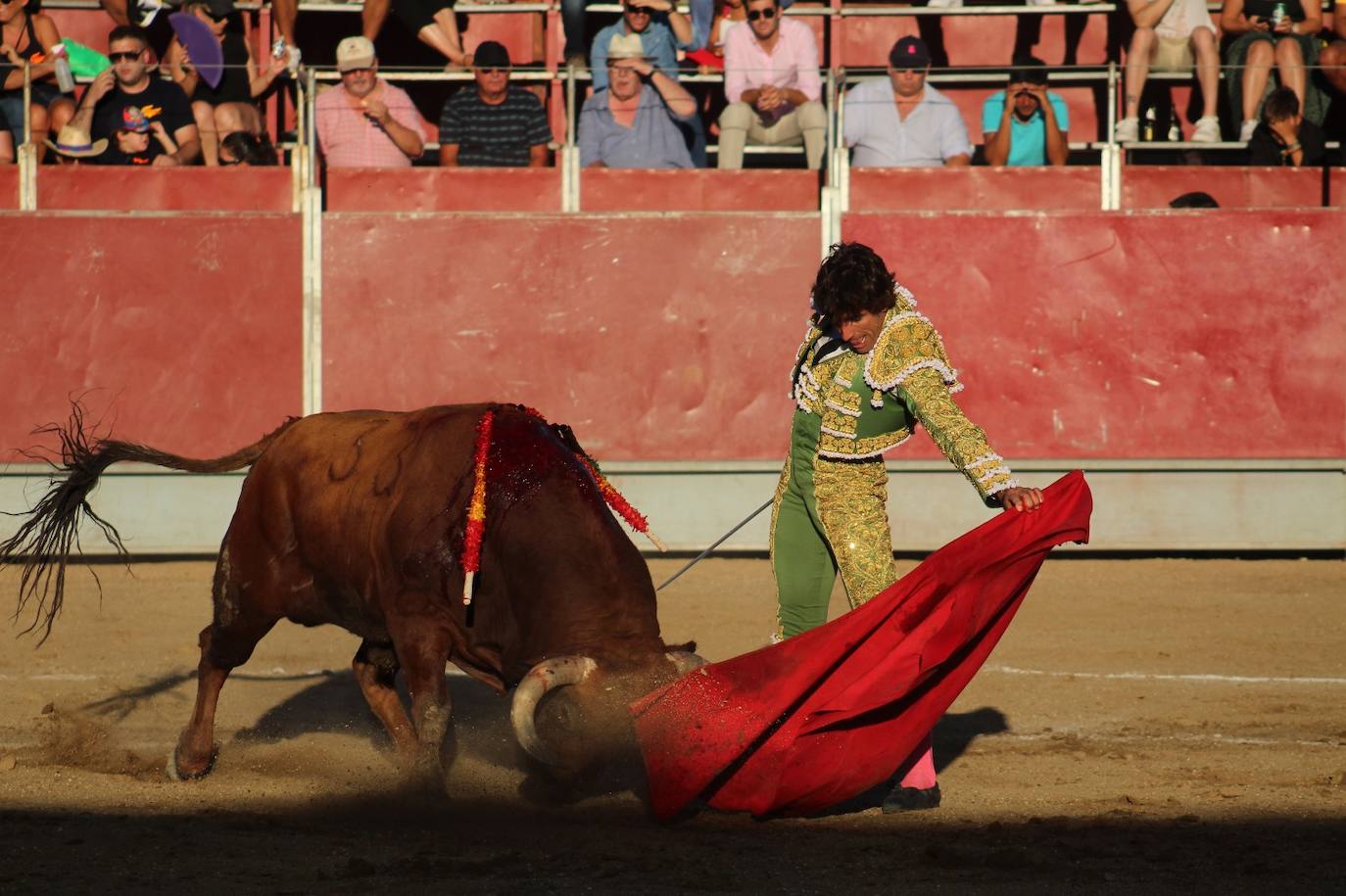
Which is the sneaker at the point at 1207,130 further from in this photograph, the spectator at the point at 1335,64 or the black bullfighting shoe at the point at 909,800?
the black bullfighting shoe at the point at 909,800

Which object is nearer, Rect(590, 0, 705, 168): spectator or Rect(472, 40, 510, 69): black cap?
Rect(472, 40, 510, 69): black cap

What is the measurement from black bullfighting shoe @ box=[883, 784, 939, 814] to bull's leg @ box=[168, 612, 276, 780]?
1.88 meters

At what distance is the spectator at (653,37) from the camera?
10.1 m

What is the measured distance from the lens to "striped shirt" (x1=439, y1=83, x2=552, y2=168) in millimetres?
10000

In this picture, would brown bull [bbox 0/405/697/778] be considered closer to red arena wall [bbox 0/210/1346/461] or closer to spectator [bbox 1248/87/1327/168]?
red arena wall [bbox 0/210/1346/461]

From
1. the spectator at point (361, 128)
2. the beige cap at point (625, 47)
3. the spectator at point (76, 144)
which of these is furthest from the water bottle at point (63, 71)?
the beige cap at point (625, 47)

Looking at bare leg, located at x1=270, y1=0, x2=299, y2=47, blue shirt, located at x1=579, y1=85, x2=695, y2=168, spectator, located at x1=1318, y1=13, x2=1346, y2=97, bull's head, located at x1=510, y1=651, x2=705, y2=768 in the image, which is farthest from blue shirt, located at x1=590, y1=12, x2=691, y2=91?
bull's head, located at x1=510, y1=651, x2=705, y2=768

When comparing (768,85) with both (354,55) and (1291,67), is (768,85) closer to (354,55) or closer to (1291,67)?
(354,55)

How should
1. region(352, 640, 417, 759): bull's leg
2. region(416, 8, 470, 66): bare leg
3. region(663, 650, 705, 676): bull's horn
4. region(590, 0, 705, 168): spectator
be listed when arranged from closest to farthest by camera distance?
region(663, 650, 705, 676): bull's horn < region(352, 640, 417, 759): bull's leg < region(590, 0, 705, 168): spectator < region(416, 8, 470, 66): bare leg

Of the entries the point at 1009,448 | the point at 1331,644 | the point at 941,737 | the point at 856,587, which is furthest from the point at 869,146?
the point at 856,587

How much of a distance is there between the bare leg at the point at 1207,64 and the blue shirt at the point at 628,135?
313 centimetres

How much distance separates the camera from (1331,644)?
7.16m

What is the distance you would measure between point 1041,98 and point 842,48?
208 centimetres

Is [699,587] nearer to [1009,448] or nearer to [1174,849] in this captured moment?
[1009,448]
